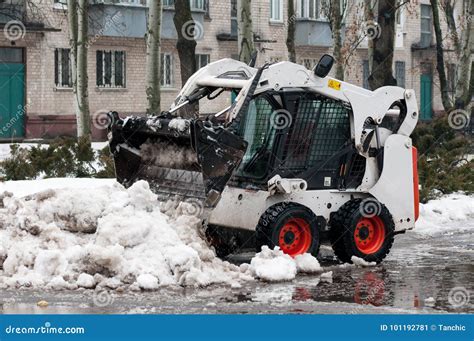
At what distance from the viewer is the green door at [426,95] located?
5328 centimetres

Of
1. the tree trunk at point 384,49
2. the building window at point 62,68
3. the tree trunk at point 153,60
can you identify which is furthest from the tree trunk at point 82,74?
the building window at point 62,68

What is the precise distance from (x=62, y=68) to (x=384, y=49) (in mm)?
17075

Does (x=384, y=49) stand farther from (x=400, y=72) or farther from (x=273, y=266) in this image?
(x=400, y=72)

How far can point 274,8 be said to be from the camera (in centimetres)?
4581

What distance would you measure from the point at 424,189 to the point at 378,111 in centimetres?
528

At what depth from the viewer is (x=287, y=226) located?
41.6 feet

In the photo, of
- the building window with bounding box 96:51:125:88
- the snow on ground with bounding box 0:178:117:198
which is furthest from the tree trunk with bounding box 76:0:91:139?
the building window with bounding box 96:51:125:88

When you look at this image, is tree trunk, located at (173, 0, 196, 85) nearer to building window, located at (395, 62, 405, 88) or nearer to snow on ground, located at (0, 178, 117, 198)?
snow on ground, located at (0, 178, 117, 198)

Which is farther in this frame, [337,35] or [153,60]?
[337,35]

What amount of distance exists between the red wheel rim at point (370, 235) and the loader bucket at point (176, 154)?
187 centimetres

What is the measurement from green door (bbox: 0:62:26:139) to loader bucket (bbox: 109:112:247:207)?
2380cm

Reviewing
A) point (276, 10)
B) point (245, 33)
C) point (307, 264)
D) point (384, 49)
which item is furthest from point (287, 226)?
point (276, 10)

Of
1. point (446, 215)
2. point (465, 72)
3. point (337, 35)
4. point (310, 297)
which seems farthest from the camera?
point (465, 72)

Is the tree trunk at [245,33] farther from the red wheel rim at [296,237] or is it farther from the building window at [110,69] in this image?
the building window at [110,69]
